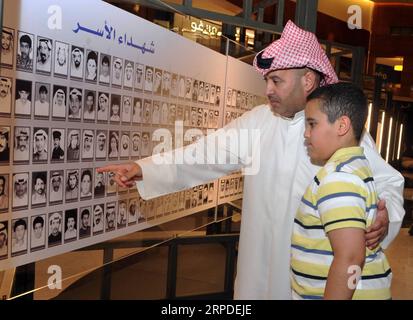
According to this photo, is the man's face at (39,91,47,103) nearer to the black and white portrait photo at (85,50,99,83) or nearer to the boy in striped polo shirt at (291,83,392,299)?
the black and white portrait photo at (85,50,99,83)

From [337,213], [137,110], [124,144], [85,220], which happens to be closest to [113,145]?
Answer: [124,144]

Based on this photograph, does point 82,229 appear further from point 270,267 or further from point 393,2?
point 393,2

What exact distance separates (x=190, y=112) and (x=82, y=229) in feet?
2.76

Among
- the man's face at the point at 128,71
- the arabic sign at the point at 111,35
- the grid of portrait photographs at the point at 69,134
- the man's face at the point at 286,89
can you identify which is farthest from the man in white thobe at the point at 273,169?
the arabic sign at the point at 111,35

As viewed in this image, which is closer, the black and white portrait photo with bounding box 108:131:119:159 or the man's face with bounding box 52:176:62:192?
the man's face with bounding box 52:176:62:192

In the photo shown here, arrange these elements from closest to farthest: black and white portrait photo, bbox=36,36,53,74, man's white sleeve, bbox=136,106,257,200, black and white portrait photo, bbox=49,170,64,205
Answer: black and white portrait photo, bbox=36,36,53,74 < black and white portrait photo, bbox=49,170,64,205 < man's white sleeve, bbox=136,106,257,200

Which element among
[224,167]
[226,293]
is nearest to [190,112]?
[224,167]

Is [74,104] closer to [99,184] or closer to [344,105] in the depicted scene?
[99,184]

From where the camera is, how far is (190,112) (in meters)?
2.24

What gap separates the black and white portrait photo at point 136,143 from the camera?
1853 millimetres

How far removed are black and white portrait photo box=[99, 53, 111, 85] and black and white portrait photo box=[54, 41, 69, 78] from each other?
16cm

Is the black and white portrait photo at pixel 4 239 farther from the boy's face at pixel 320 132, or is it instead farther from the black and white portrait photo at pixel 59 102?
the boy's face at pixel 320 132

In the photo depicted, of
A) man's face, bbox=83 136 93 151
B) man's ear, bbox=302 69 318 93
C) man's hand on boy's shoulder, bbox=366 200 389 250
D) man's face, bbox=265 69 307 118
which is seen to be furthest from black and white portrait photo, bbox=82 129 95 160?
man's hand on boy's shoulder, bbox=366 200 389 250

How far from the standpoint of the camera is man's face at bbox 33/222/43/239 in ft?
4.72
